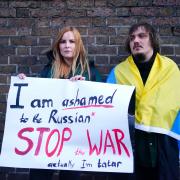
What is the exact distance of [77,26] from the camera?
13.4 ft

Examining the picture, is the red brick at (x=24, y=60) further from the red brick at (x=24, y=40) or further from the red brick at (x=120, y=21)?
the red brick at (x=120, y=21)

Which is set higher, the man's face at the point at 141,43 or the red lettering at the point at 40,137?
the man's face at the point at 141,43

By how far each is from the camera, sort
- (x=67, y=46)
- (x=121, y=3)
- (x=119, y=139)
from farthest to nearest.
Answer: (x=121, y=3)
(x=67, y=46)
(x=119, y=139)

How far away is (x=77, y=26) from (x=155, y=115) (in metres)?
1.37

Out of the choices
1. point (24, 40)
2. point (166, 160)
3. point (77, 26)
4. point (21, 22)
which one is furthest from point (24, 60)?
point (166, 160)

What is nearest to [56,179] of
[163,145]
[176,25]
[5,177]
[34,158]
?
[5,177]

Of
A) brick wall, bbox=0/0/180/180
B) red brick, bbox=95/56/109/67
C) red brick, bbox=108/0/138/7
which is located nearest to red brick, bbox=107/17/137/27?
brick wall, bbox=0/0/180/180

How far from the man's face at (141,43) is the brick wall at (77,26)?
0.63 metres

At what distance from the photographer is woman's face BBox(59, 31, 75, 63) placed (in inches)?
139

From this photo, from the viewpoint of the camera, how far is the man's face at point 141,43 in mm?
3400

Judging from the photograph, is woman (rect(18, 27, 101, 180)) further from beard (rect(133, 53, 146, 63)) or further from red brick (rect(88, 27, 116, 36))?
red brick (rect(88, 27, 116, 36))

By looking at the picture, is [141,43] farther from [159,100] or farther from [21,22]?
[21,22]

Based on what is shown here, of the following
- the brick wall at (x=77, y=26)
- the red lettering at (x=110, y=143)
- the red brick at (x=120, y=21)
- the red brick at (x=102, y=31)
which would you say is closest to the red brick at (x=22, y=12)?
the brick wall at (x=77, y=26)

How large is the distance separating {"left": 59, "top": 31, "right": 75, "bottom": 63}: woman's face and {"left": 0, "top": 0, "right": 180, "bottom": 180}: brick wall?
51 cm
